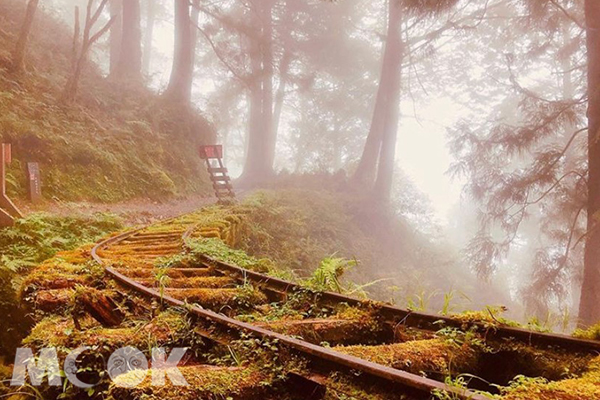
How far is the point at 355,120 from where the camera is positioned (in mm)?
31828

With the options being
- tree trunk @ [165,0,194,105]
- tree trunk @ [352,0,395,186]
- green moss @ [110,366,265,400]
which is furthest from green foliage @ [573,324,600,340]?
tree trunk @ [352,0,395,186]

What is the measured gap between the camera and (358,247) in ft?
59.4

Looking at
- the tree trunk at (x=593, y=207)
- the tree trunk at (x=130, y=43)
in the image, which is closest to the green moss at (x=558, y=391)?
the tree trunk at (x=593, y=207)

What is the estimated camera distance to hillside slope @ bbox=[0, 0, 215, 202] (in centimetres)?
977

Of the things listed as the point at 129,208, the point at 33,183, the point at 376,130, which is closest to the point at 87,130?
the point at 129,208

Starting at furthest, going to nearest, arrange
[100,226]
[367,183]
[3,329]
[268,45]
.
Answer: [367,183] → [268,45] → [100,226] → [3,329]

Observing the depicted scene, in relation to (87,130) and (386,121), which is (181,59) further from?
(386,121)

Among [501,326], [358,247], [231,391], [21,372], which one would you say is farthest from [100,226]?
[358,247]

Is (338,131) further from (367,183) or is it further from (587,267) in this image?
(587,267)

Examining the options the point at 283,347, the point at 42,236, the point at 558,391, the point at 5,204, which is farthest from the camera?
the point at 5,204

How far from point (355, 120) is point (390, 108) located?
10.4m

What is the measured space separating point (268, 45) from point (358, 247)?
34.0 ft

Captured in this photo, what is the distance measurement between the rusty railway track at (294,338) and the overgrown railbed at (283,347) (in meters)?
0.03

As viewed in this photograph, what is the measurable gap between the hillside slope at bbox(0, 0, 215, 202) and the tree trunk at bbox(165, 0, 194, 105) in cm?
102
